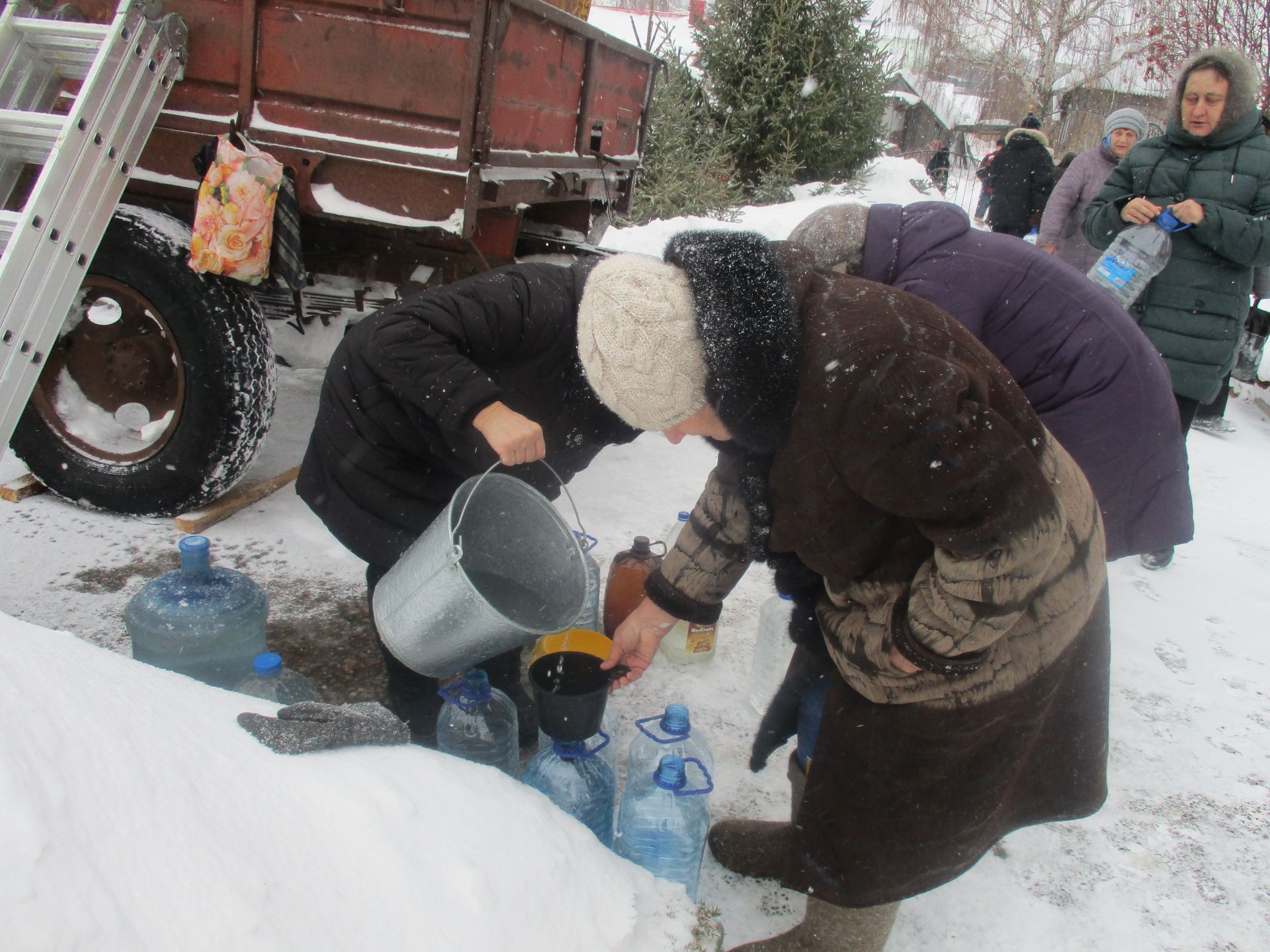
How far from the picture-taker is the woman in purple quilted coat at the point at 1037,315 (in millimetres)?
1996

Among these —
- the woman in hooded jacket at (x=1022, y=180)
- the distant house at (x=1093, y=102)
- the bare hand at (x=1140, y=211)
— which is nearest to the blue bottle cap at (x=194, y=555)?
the bare hand at (x=1140, y=211)

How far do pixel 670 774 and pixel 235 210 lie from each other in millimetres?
2276

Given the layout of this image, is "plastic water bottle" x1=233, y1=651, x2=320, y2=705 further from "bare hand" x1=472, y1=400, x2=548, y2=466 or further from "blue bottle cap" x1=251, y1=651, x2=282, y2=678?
"bare hand" x1=472, y1=400, x2=548, y2=466

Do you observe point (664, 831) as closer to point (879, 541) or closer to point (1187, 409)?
point (879, 541)

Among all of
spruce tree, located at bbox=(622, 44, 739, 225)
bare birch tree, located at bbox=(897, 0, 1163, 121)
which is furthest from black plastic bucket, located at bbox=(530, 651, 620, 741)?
bare birch tree, located at bbox=(897, 0, 1163, 121)

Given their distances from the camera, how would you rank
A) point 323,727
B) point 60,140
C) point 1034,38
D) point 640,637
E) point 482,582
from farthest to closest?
point 1034,38, point 60,140, point 482,582, point 640,637, point 323,727

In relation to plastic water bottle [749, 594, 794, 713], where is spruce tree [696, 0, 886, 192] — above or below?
above

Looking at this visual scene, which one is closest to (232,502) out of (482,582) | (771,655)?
(482,582)

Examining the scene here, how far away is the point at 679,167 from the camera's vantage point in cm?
954

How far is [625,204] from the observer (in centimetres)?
521

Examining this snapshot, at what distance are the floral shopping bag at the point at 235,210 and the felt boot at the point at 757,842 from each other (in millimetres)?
2348

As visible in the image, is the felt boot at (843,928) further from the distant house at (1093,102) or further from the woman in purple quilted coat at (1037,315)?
the distant house at (1093,102)

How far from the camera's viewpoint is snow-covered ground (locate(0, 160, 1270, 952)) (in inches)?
36.5

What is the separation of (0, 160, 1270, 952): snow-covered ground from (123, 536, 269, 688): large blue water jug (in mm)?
431
